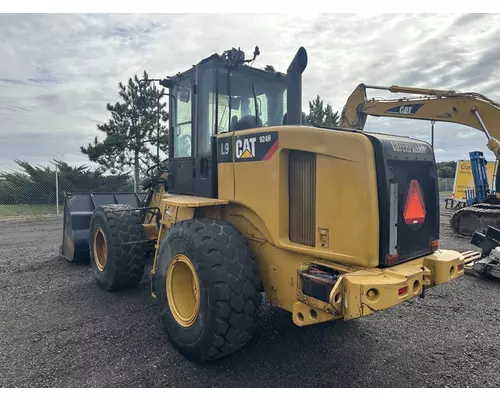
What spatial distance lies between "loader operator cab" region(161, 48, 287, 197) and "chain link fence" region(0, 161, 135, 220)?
1302 centimetres

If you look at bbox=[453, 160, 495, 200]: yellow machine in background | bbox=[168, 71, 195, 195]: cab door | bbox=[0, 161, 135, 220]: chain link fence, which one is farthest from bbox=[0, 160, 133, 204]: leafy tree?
bbox=[453, 160, 495, 200]: yellow machine in background

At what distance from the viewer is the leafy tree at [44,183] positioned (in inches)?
649

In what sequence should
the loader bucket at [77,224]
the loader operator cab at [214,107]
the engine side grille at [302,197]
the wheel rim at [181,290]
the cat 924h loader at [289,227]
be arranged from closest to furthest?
1. the cat 924h loader at [289,227]
2. the engine side grille at [302,197]
3. the wheel rim at [181,290]
4. the loader operator cab at [214,107]
5. the loader bucket at [77,224]

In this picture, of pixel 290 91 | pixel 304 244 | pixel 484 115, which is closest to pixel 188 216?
pixel 304 244

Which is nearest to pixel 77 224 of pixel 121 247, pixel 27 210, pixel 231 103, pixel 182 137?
pixel 121 247

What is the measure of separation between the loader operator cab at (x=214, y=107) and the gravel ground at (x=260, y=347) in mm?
1607

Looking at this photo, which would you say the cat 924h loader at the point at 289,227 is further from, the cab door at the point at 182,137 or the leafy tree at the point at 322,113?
the leafy tree at the point at 322,113

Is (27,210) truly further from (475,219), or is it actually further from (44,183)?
(475,219)

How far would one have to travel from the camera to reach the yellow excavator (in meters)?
9.90

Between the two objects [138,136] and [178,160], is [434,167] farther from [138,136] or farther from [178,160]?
[138,136]

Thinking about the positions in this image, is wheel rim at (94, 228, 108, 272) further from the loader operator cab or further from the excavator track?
the excavator track

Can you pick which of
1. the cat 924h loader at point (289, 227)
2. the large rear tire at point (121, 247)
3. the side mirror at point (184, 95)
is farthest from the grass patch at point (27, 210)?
the cat 924h loader at point (289, 227)

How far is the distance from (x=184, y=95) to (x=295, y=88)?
1.34 m

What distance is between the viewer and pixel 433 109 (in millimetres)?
10219
